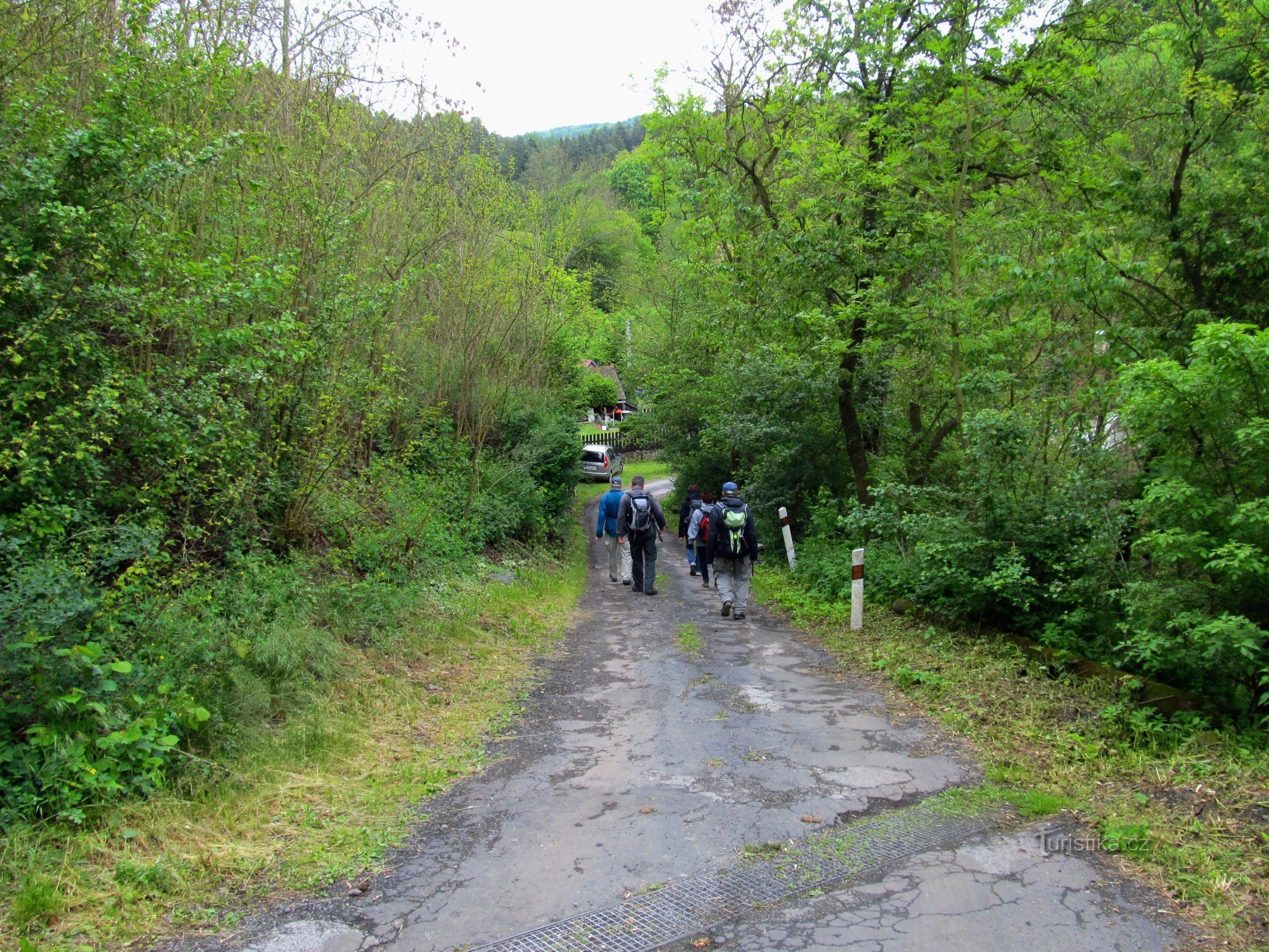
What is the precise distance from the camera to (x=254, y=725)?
552 cm

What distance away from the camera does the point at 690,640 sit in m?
9.70

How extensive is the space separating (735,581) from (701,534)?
0.96 meters

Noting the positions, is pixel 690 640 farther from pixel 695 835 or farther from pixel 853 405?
pixel 853 405

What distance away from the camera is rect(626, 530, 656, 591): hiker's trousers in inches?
527

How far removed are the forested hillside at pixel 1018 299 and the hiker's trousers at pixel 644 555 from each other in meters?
2.47

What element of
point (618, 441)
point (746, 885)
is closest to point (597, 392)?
point (618, 441)

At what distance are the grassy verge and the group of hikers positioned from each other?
3126mm

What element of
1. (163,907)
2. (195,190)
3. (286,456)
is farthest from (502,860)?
(195,190)

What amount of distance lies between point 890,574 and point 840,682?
304cm

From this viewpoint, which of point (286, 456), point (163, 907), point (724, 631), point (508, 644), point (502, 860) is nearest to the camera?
point (163, 907)

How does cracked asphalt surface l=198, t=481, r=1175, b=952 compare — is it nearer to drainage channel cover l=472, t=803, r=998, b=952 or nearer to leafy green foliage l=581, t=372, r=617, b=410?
drainage channel cover l=472, t=803, r=998, b=952

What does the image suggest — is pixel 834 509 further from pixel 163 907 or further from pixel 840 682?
pixel 163 907

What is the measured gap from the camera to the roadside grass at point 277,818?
12.0 feet

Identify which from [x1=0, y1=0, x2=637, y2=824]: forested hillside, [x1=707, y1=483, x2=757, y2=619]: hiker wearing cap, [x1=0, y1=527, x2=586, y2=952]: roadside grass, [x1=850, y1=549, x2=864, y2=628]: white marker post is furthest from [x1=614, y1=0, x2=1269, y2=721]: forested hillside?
[x1=0, y1=0, x2=637, y2=824]: forested hillside
